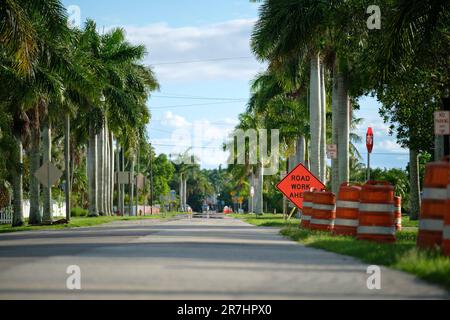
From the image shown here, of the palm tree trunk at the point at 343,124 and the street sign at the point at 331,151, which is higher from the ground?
the palm tree trunk at the point at 343,124

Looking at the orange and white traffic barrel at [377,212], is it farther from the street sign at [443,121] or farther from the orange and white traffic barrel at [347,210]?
the orange and white traffic barrel at [347,210]

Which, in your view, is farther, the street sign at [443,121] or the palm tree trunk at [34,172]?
the palm tree trunk at [34,172]

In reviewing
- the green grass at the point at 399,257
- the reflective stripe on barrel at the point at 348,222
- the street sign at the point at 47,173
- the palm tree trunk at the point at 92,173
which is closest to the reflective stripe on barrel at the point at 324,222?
the reflective stripe on barrel at the point at 348,222

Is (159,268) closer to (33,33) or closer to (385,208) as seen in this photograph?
(385,208)

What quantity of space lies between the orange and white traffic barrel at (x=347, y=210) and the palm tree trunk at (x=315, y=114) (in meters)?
20.9

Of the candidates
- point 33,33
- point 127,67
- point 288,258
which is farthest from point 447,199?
point 127,67

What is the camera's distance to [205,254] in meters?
15.6

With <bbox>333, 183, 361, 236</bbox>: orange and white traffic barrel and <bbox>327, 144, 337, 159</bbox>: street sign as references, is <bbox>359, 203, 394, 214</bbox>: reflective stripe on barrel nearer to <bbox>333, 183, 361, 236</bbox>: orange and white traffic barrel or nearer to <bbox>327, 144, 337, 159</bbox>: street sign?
<bbox>333, 183, 361, 236</bbox>: orange and white traffic barrel

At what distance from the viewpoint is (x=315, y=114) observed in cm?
4319

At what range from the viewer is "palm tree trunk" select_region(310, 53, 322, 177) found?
42500 mm

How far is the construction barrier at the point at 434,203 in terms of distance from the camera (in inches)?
553

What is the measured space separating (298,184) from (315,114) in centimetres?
1007

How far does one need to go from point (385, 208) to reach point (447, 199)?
5556mm

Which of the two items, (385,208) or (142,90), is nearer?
(385,208)
